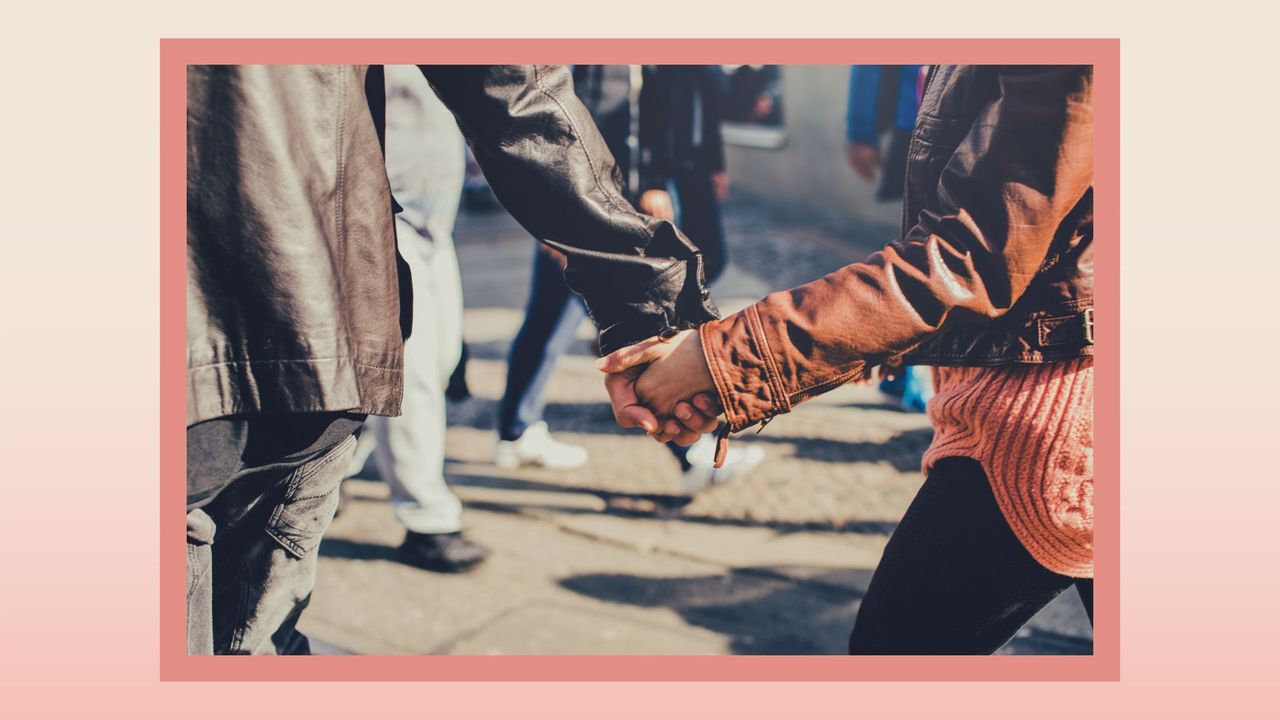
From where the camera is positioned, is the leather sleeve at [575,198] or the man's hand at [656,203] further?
the man's hand at [656,203]

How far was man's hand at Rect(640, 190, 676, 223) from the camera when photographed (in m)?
3.29

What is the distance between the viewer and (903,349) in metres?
1.64

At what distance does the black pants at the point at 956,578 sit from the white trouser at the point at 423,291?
64.1 inches

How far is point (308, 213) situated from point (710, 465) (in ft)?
8.23

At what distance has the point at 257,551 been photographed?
72.1 inches

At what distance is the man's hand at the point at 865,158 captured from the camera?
3113 millimetres

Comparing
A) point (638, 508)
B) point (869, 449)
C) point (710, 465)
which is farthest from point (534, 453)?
point (869, 449)

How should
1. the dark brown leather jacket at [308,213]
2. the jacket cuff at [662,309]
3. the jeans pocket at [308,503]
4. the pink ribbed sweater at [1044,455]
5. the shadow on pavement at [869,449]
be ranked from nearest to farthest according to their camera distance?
the dark brown leather jacket at [308,213] < the pink ribbed sweater at [1044,455] < the jeans pocket at [308,503] < the jacket cuff at [662,309] < the shadow on pavement at [869,449]

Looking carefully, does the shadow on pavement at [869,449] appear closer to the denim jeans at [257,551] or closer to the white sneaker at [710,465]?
the white sneaker at [710,465]

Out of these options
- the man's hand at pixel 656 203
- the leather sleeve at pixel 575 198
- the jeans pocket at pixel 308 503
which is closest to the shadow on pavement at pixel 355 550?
the man's hand at pixel 656 203

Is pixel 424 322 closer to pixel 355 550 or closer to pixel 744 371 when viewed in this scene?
A: pixel 355 550

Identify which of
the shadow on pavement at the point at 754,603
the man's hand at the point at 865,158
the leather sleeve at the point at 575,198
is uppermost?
the man's hand at the point at 865,158

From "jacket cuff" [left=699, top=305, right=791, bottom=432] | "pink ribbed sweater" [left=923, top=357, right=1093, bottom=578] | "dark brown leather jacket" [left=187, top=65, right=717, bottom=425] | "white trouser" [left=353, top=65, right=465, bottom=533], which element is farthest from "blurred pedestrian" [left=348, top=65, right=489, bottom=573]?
"pink ribbed sweater" [left=923, top=357, right=1093, bottom=578]
